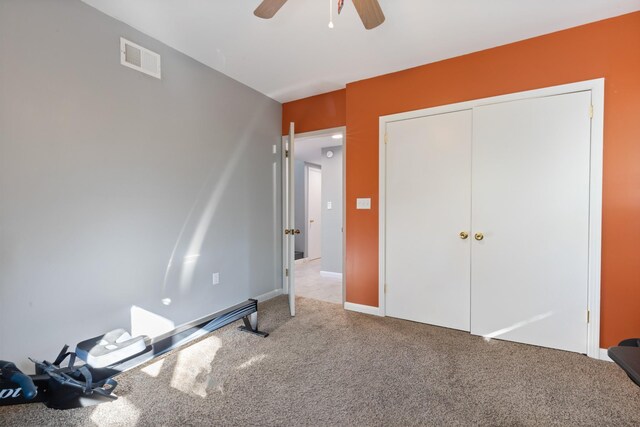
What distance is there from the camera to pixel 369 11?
1671 millimetres

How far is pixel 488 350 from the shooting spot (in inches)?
93.8

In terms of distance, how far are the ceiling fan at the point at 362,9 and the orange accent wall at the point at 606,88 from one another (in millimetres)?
1322

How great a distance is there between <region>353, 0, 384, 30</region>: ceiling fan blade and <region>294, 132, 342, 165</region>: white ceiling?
217cm

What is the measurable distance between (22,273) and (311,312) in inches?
95.7

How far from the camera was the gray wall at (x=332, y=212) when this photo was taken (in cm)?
507

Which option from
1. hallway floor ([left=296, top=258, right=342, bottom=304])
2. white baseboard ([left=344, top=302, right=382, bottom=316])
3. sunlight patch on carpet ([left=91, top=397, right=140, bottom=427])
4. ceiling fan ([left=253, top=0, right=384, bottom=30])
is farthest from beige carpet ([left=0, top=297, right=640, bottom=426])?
ceiling fan ([left=253, top=0, right=384, bottom=30])

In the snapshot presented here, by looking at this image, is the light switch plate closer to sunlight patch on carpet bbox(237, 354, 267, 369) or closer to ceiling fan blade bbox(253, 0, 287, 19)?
sunlight patch on carpet bbox(237, 354, 267, 369)

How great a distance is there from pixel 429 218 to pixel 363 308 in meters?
1.26

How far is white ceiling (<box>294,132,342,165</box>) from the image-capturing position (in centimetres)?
478

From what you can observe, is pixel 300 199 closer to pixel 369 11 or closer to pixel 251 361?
pixel 251 361

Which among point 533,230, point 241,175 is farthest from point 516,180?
point 241,175

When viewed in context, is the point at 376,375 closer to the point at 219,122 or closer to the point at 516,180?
the point at 516,180

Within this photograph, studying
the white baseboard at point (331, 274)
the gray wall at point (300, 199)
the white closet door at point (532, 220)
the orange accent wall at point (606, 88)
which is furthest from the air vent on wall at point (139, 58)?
the gray wall at point (300, 199)

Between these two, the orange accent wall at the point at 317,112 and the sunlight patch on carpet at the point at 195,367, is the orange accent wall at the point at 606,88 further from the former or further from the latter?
the sunlight patch on carpet at the point at 195,367
